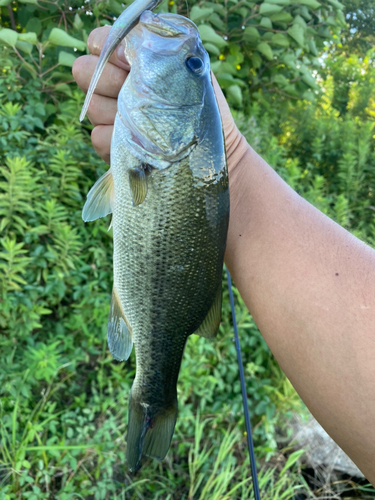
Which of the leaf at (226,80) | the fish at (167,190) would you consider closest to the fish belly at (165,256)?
the fish at (167,190)

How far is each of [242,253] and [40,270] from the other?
1.39 meters

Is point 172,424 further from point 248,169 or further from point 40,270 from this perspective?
point 40,270

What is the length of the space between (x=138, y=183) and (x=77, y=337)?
1773 millimetres

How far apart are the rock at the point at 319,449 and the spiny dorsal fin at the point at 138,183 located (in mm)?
2646

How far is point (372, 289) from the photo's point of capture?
42.1 inches

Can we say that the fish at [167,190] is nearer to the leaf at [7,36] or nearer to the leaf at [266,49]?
the leaf at [7,36]

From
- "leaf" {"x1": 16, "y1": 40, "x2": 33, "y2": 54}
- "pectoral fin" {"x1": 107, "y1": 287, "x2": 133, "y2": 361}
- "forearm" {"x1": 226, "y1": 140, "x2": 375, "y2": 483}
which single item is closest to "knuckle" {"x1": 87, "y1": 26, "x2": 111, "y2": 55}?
"forearm" {"x1": 226, "y1": 140, "x2": 375, "y2": 483}

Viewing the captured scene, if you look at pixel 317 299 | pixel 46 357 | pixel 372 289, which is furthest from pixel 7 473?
pixel 372 289

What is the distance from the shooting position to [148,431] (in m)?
1.28

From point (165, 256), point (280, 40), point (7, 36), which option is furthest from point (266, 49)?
point (165, 256)

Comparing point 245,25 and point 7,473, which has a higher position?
point 245,25

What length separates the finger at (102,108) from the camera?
138 centimetres

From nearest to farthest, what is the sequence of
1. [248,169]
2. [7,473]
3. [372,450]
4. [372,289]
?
[372,450], [372,289], [248,169], [7,473]

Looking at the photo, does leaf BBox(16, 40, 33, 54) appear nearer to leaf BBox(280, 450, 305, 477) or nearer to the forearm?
the forearm
